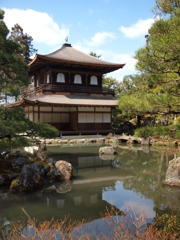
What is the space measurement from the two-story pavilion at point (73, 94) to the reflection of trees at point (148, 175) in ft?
26.7

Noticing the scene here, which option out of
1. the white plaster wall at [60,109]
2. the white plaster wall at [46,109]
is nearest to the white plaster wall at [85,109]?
the white plaster wall at [60,109]

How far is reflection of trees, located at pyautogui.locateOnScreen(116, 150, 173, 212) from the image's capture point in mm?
6398

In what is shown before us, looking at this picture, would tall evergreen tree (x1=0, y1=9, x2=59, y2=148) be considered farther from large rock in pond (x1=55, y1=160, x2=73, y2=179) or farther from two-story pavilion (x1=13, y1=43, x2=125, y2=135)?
two-story pavilion (x1=13, y1=43, x2=125, y2=135)

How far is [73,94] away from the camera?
67.7 ft

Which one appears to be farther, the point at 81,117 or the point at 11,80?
the point at 81,117

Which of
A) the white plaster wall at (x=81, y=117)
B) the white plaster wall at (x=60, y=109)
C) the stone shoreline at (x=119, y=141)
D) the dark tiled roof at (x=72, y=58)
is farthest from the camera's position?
the white plaster wall at (x=60, y=109)

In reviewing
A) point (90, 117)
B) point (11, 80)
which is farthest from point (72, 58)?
point (11, 80)

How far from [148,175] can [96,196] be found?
2978mm

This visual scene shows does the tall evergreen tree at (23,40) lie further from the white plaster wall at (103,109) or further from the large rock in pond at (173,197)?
the large rock in pond at (173,197)

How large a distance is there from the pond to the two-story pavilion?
10133 mm

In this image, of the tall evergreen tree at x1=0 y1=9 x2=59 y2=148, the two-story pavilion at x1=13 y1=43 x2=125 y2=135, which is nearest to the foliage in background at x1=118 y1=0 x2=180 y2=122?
the tall evergreen tree at x1=0 y1=9 x2=59 y2=148

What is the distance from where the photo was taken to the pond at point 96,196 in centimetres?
522

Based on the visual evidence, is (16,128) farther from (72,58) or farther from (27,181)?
(72,58)

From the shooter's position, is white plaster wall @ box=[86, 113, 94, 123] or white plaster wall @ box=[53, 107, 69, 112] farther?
white plaster wall @ box=[53, 107, 69, 112]
